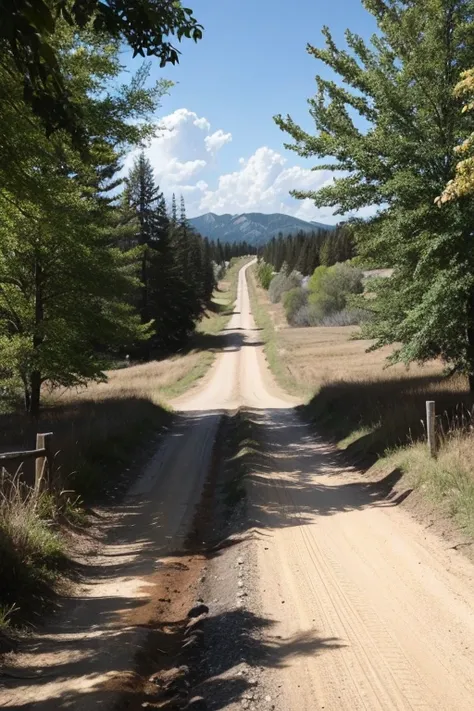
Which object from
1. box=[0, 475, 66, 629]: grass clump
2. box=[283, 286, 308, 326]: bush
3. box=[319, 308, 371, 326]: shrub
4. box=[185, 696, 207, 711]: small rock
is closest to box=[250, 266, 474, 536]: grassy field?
box=[185, 696, 207, 711]: small rock

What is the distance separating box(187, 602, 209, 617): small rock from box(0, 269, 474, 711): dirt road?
50cm

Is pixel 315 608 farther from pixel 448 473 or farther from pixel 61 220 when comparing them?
pixel 61 220

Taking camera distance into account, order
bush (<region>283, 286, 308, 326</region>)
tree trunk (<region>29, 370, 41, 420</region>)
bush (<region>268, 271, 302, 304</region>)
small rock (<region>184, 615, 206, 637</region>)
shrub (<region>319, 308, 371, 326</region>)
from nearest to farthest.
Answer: small rock (<region>184, 615, 206, 637</region>), tree trunk (<region>29, 370, 41, 420</region>), shrub (<region>319, 308, 371, 326</region>), bush (<region>283, 286, 308, 326</region>), bush (<region>268, 271, 302, 304</region>)

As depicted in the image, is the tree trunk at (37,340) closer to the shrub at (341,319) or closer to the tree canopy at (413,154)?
the tree canopy at (413,154)

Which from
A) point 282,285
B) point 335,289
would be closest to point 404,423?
point 335,289

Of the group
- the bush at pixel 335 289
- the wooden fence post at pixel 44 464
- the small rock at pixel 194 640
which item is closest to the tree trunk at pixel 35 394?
the wooden fence post at pixel 44 464

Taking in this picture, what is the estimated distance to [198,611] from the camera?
5.82 metres

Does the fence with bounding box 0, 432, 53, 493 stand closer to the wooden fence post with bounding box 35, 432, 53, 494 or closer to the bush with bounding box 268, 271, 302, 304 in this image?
the wooden fence post with bounding box 35, 432, 53, 494

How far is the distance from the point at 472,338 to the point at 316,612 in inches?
420

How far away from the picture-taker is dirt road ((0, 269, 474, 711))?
4082 mm

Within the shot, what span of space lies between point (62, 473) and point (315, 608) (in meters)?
5.60

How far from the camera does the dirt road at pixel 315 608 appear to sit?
13.4 ft

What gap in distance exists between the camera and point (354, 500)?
9703 millimetres

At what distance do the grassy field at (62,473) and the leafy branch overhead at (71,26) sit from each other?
164 inches
